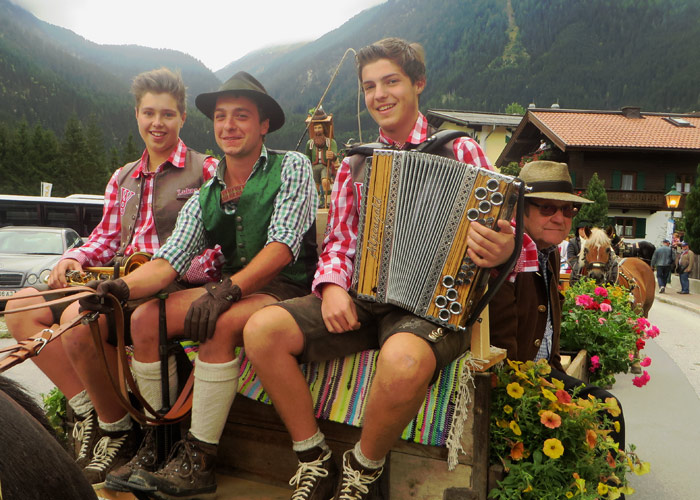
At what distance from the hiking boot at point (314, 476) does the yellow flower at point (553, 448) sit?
78 centimetres

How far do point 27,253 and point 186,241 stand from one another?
10.6 meters

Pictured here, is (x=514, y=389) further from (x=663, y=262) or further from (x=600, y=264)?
(x=663, y=262)

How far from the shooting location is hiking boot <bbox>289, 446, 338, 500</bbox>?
2014 mm

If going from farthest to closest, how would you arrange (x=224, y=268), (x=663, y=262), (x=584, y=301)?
1. (x=663, y=262)
2. (x=584, y=301)
3. (x=224, y=268)

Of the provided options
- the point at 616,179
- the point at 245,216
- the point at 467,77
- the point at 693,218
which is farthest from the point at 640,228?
the point at 467,77

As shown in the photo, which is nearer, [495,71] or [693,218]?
[693,218]

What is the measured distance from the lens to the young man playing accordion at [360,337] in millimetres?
1889

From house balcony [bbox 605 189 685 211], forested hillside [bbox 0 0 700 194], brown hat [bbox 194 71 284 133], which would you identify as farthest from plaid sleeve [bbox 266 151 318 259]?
forested hillside [bbox 0 0 700 194]

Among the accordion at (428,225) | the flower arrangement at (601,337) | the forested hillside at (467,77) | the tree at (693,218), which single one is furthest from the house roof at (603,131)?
the accordion at (428,225)

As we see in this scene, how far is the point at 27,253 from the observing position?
11.5 metres

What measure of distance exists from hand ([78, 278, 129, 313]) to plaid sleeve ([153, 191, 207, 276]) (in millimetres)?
289

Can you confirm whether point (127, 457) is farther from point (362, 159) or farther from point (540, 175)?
point (540, 175)

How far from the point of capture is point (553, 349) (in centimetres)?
306

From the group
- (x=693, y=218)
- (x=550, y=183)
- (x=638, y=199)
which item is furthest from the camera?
(x=638, y=199)
